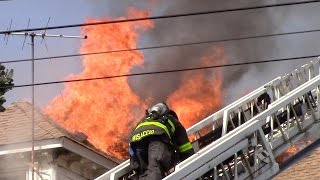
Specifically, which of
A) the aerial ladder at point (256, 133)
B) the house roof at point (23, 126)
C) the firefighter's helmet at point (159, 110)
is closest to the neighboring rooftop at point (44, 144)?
the house roof at point (23, 126)

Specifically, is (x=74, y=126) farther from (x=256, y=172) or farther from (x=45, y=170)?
(x=256, y=172)

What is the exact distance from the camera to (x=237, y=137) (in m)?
9.56

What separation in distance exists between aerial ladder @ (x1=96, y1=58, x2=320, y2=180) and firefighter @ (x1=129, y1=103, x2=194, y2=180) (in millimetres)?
242

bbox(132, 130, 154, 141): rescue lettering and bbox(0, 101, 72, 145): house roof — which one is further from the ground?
bbox(0, 101, 72, 145): house roof

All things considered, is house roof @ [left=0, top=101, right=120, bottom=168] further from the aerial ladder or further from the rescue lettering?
the rescue lettering

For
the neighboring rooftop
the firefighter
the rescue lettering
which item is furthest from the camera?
the neighboring rooftop

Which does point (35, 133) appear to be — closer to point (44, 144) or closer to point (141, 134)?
point (44, 144)

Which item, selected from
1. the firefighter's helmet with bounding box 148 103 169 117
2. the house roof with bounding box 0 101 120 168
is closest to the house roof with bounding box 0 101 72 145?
the house roof with bounding box 0 101 120 168

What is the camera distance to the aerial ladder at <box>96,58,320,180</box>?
934 cm

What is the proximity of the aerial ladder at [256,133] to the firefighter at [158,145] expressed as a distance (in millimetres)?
242

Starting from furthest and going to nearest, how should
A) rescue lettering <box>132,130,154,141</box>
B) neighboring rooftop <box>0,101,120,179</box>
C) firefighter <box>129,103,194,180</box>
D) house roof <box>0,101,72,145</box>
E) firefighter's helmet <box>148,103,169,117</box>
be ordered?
house roof <box>0,101,72,145</box> → neighboring rooftop <box>0,101,120,179</box> → firefighter's helmet <box>148,103,169,117</box> → rescue lettering <box>132,130,154,141</box> → firefighter <box>129,103,194,180</box>

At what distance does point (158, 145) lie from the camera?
9312 mm

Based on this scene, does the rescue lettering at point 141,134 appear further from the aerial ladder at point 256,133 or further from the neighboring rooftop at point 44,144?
the neighboring rooftop at point 44,144

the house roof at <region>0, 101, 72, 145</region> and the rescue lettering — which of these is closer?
the rescue lettering
